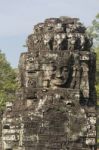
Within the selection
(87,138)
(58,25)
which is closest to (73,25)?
(58,25)

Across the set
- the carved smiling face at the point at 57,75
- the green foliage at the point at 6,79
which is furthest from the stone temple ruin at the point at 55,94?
the green foliage at the point at 6,79

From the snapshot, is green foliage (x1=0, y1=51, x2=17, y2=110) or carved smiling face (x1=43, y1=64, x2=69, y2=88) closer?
carved smiling face (x1=43, y1=64, x2=69, y2=88)

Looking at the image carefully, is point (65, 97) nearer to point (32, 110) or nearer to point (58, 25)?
point (32, 110)

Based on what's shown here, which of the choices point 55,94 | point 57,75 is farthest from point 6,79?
point 55,94

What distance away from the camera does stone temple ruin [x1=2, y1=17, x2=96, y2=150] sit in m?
15.0

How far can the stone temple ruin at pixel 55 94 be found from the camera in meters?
15.0

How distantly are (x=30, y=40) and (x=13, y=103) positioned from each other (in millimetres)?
2160

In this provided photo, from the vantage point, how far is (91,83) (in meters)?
16.3

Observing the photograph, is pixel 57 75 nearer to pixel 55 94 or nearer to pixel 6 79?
pixel 55 94

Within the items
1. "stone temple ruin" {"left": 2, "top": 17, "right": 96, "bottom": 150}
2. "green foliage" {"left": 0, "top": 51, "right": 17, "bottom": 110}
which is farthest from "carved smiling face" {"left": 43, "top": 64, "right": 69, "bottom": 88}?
"green foliage" {"left": 0, "top": 51, "right": 17, "bottom": 110}

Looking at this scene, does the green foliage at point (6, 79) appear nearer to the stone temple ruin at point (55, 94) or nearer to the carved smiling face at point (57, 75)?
the stone temple ruin at point (55, 94)

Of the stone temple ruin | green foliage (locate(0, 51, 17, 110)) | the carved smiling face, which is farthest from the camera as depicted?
green foliage (locate(0, 51, 17, 110))

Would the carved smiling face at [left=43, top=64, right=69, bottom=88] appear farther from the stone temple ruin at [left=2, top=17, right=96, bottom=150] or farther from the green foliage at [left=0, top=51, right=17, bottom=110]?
the green foliage at [left=0, top=51, right=17, bottom=110]

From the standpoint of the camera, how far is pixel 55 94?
15.2m
